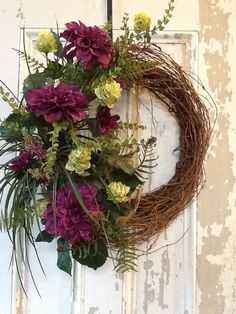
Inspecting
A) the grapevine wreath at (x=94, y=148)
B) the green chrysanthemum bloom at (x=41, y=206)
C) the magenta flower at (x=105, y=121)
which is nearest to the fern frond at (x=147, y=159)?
the grapevine wreath at (x=94, y=148)

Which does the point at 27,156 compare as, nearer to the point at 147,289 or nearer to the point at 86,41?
the point at 86,41

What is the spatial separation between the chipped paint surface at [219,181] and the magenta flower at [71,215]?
0.33 metres

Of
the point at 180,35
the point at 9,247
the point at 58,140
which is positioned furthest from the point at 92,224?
the point at 180,35

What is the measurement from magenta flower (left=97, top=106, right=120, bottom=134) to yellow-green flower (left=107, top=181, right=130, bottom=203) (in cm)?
12

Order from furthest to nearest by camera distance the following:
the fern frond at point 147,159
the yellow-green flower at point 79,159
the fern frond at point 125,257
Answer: the fern frond at point 147,159, the fern frond at point 125,257, the yellow-green flower at point 79,159

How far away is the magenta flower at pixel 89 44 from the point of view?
0.95 m

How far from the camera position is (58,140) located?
102 cm

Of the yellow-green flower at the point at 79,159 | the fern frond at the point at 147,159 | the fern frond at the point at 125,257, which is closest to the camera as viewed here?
the yellow-green flower at the point at 79,159

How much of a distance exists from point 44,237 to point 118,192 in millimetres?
234

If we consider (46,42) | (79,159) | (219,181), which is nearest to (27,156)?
(79,159)

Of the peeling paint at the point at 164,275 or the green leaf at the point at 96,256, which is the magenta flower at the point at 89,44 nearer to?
the green leaf at the point at 96,256

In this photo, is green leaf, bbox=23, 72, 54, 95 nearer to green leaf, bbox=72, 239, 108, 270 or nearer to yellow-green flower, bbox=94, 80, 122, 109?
yellow-green flower, bbox=94, 80, 122, 109

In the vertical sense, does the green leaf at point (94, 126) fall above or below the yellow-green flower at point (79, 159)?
above

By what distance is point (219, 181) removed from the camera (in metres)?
1.17
